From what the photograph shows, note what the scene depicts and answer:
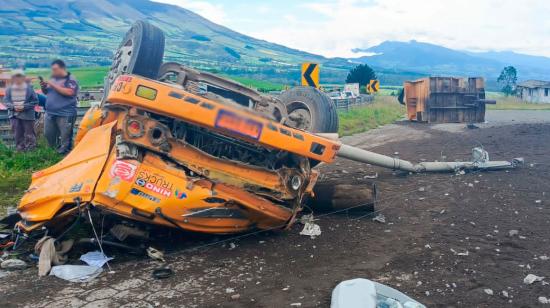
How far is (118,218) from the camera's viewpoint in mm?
4609

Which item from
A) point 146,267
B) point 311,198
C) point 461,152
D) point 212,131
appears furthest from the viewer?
point 461,152

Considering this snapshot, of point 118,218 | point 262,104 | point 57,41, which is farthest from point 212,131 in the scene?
point 57,41

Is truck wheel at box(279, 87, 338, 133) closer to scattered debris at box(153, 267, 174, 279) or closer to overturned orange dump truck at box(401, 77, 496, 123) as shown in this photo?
scattered debris at box(153, 267, 174, 279)

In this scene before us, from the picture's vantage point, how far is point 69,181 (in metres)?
4.64

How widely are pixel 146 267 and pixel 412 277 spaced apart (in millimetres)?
2218

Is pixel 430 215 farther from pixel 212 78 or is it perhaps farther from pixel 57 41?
pixel 57 41

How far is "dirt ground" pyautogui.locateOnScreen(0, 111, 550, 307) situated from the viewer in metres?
3.75

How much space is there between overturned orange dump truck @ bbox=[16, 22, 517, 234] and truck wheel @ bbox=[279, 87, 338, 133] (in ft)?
2.65

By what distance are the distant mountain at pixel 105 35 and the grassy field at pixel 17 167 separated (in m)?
40.3

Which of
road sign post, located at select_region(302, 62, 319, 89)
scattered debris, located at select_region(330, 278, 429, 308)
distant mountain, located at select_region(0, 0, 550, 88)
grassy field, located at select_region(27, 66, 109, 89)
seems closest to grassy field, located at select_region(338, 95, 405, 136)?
road sign post, located at select_region(302, 62, 319, 89)

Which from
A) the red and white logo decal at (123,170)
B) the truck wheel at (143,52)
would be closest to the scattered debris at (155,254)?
the red and white logo decal at (123,170)

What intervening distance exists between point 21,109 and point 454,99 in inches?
518

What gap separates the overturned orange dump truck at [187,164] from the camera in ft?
14.5

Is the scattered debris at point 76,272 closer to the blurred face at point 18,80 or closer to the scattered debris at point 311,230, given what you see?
the scattered debris at point 311,230
